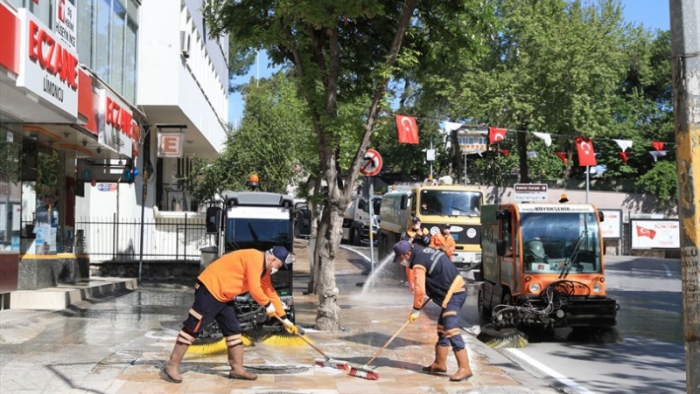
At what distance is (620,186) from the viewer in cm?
5216

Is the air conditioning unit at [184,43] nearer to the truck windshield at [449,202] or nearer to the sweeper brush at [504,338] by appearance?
the truck windshield at [449,202]

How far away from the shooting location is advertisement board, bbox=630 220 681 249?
1572 inches

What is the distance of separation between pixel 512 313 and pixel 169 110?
45.6 feet

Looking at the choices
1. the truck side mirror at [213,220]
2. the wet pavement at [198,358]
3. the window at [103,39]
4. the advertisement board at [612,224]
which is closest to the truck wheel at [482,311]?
the wet pavement at [198,358]

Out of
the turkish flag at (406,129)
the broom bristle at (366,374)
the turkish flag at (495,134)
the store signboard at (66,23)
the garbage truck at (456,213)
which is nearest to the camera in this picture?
the broom bristle at (366,374)

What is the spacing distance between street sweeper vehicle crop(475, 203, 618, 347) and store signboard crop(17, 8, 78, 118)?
24.6ft

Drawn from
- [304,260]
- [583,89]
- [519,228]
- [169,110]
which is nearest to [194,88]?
[169,110]

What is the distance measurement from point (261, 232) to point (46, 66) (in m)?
4.22

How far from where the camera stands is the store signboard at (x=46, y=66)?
1177cm

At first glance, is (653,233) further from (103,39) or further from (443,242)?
(103,39)

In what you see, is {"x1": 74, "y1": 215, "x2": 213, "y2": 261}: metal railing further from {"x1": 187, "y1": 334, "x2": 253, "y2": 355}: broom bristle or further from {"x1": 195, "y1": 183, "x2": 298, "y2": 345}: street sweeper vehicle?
{"x1": 187, "y1": 334, "x2": 253, "y2": 355}: broom bristle

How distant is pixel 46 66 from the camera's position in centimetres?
1260

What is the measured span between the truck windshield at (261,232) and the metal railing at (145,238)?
9330mm

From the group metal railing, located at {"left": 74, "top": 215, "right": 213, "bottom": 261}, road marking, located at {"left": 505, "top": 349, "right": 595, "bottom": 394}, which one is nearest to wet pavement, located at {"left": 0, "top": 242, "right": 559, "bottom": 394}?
road marking, located at {"left": 505, "top": 349, "right": 595, "bottom": 394}
